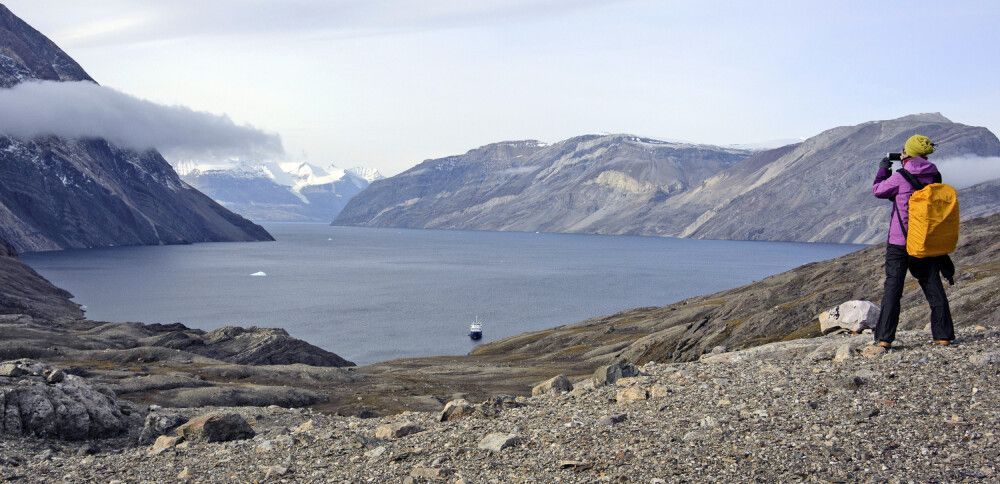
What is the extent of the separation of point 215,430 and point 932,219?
599 inches

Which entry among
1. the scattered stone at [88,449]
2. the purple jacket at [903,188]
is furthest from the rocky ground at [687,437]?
the purple jacket at [903,188]

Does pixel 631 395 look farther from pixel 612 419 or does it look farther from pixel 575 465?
pixel 575 465

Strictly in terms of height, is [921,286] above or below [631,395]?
above

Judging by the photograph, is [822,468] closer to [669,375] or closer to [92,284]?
[669,375]

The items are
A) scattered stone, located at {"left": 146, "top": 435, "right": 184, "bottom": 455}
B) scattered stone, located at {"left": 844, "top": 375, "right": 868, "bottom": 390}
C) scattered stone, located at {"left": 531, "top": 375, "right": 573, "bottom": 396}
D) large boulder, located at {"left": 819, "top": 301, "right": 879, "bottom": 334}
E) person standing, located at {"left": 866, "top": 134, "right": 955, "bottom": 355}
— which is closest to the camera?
scattered stone, located at {"left": 844, "top": 375, "right": 868, "bottom": 390}

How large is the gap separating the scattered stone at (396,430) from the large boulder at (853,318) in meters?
16.2

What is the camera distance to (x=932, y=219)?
52.2 feet

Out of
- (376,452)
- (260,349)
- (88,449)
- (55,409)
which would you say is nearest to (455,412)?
(376,452)

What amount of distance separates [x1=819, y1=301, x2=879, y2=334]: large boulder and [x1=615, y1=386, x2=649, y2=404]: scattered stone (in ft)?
42.9

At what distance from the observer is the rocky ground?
11.1 meters

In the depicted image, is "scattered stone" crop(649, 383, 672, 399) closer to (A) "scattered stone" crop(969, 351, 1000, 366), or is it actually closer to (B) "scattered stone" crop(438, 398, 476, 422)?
(B) "scattered stone" crop(438, 398, 476, 422)

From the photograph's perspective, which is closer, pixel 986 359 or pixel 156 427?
pixel 986 359

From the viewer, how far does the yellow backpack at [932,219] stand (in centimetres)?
1584

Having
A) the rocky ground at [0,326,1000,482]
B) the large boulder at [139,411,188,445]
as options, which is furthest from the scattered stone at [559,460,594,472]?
the large boulder at [139,411,188,445]
